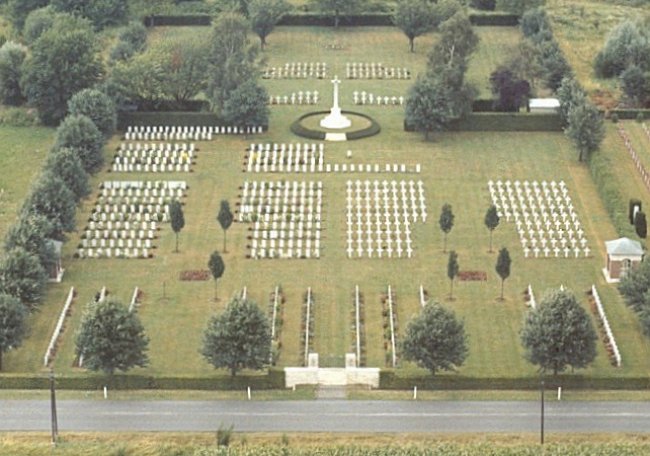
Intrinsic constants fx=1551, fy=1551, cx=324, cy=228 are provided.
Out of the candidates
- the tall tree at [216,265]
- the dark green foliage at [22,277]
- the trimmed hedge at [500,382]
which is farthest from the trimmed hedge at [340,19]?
the trimmed hedge at [500,382]

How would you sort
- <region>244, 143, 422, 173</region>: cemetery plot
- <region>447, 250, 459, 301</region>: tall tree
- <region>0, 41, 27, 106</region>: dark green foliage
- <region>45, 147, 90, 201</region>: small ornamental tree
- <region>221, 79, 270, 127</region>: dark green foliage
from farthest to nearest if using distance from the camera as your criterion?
<region>0, 41, 27, 106</region>: dark green foliage → <region>221, 79, 270, 127</region>: dark green foliage → <region>244, 143, 422, 173</region>: cemetery plot → <region>45, 147, 90, 201</region>: small ornamental tree → <region>447, 250, 459, 301</region>: tall tree

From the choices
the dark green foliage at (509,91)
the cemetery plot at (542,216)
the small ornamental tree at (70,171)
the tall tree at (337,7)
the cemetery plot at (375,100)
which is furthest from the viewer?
the tall tree at (337,7)

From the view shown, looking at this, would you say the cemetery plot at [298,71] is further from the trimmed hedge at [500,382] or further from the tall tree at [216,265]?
the trimmed hedge at [500,382]

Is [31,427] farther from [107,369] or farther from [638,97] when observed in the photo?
[638,97]

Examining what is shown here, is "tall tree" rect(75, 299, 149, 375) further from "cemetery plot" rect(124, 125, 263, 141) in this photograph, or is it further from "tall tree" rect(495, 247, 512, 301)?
"cemetery plot" rect(124, 125, 263, 141)

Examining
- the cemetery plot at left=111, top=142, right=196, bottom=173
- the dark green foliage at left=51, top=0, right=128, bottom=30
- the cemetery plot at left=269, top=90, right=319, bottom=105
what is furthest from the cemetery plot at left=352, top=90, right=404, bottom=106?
the dark green foliage at left=51, top=0, right=128, bottom=30

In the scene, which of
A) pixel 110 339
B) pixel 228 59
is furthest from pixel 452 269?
pixel 228 59
